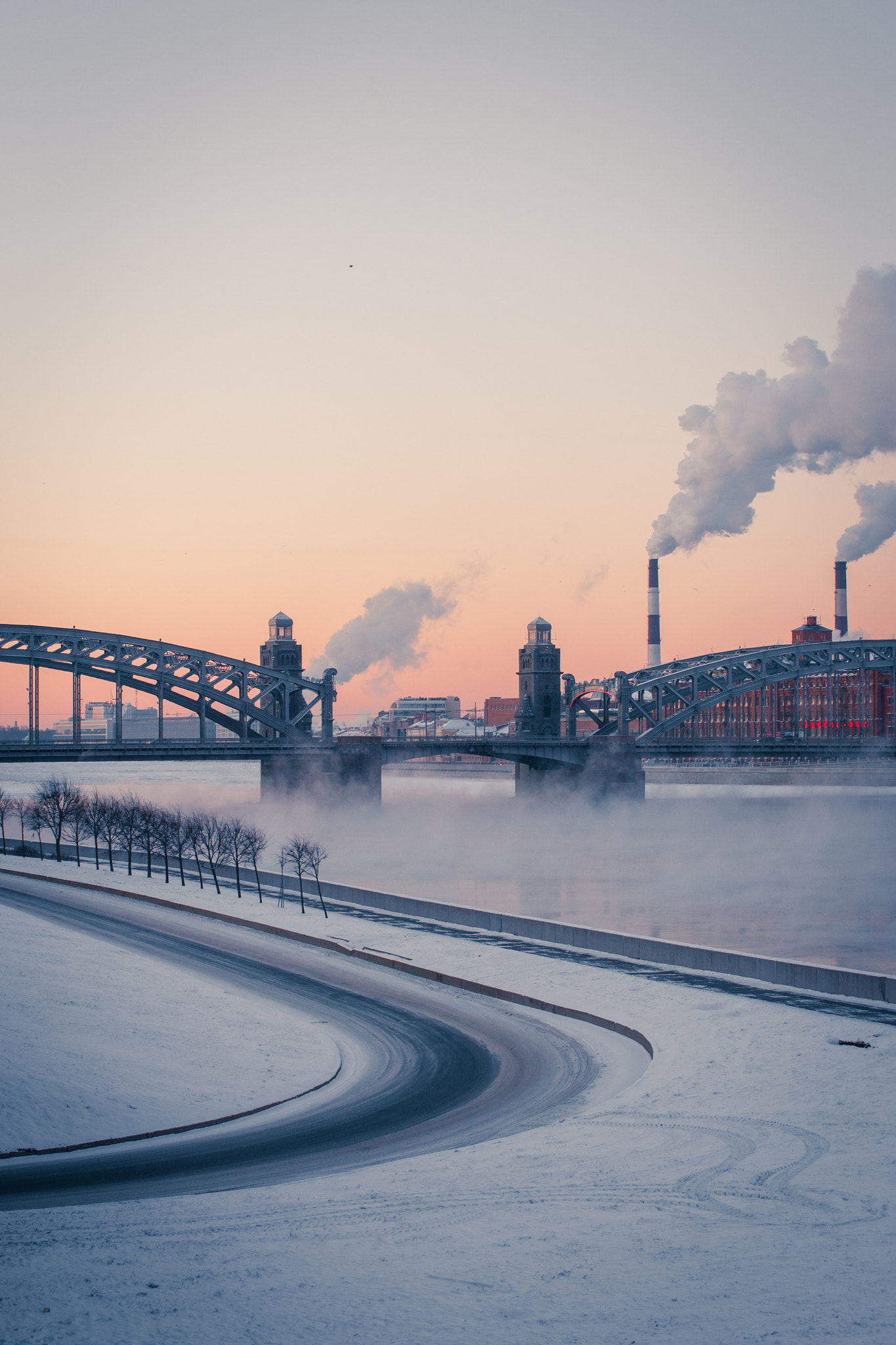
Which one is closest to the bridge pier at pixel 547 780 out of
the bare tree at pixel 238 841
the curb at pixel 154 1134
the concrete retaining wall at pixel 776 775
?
the concrete retaining wall at pixel 776 775

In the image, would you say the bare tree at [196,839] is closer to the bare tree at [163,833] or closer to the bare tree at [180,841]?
the bare tree at [180,841]

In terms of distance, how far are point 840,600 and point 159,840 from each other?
75.2 meters

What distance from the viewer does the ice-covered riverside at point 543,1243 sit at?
8445 millimetres

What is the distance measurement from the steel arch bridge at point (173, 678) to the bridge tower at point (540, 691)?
20833mm

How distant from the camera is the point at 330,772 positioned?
8325 centimetres

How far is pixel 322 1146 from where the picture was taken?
13680mm

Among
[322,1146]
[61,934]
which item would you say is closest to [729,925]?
[61,934]

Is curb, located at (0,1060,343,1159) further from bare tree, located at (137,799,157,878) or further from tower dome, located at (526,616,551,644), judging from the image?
tower dome, located at (526,616,551,644)

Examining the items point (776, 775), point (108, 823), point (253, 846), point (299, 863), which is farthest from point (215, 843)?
point (776, 775)

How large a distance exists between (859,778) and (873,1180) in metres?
104

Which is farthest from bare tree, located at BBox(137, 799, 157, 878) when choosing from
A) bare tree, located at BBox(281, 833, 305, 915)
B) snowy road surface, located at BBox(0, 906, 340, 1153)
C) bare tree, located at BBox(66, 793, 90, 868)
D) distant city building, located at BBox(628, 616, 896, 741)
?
distant city building, located at BBox(628, 616, 896, 741)

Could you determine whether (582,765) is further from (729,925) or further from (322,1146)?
(322,1146)

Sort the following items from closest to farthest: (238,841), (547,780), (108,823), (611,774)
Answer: (238,841), (108,823), (611,774), (547,780)

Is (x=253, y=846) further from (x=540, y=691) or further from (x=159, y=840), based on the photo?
(x=540, y=691)
